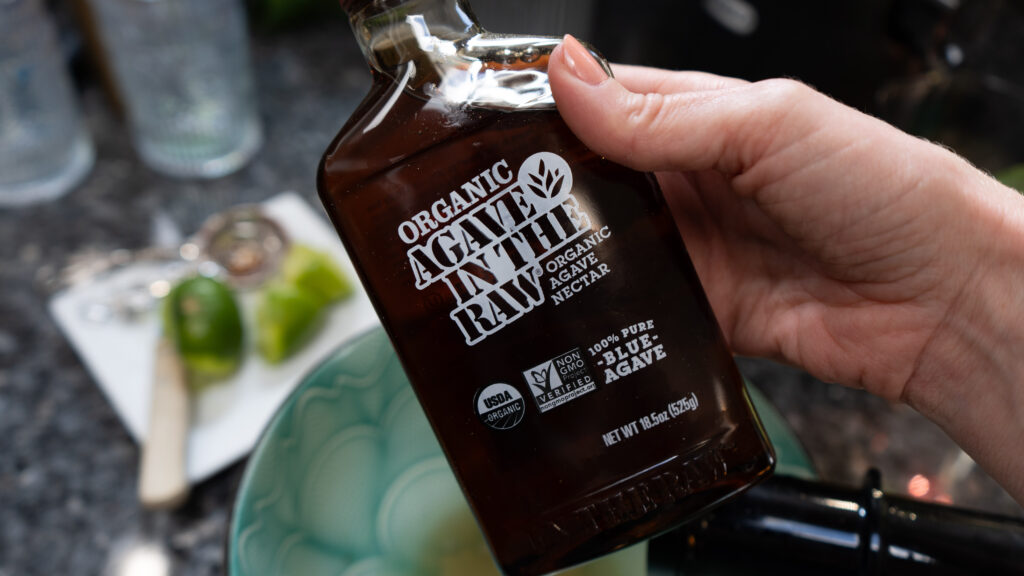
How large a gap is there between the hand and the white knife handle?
1.65ft

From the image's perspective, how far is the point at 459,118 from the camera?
47cm

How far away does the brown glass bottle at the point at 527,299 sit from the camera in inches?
18.6

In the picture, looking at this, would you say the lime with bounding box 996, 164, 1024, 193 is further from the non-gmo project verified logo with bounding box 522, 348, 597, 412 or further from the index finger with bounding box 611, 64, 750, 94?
the non-gmo project verified logo with bounding box 522, 348, 597, 412

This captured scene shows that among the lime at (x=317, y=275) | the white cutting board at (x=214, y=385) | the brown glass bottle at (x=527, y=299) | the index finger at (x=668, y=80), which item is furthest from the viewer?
the lime at (x=317, y=275)

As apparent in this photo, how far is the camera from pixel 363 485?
62cm

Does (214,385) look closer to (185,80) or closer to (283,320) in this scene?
(283,320)

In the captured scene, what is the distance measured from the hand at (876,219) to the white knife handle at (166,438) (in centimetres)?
50

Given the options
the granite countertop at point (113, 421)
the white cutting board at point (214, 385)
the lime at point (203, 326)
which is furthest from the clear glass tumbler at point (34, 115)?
the lime at point (203, 326)

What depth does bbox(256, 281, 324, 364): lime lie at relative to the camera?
2.75 ft

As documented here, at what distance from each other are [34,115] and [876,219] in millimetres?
974

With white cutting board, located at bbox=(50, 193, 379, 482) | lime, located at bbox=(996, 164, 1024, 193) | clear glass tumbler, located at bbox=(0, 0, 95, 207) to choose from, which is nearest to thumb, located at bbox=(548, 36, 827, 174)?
lime, located at bbox=(996, 164, 1024, 193)

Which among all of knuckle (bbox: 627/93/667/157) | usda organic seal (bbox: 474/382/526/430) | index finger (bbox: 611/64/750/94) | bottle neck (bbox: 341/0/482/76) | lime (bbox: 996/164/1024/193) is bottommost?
usda organic seal (bbox: 474/382/526/430)

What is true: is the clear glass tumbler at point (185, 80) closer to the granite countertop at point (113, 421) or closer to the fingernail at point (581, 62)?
the granite countertop at point (113, 421)

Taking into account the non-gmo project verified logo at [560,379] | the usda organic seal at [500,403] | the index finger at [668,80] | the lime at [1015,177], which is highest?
the index finger at [668,80]
